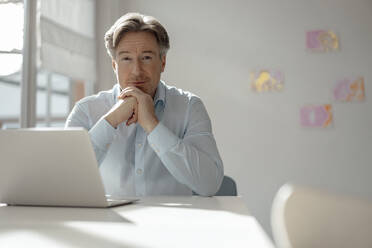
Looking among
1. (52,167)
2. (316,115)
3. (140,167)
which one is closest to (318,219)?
(52,167)

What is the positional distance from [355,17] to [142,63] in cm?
258

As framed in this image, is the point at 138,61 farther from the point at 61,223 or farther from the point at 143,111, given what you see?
the point at 61,223

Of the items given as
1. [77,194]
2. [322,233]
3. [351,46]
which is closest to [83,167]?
[77,194]

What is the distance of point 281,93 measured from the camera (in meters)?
3.71

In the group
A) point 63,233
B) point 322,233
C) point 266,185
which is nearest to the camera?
point 322,233

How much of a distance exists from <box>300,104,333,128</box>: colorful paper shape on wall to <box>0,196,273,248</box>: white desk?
8.79 ft

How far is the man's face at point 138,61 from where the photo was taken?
1.77 m

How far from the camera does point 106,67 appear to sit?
383 cm

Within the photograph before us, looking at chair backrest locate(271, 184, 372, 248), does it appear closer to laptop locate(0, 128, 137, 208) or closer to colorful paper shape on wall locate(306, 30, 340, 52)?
laptop locate(0, 128, 137, 208)

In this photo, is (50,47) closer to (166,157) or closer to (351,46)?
(166,157)

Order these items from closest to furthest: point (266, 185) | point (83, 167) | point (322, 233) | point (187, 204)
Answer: point (322, 233) → point (83, 167) → point (187, 204) → point (266, 185)

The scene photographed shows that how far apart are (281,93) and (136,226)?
10.1 ft

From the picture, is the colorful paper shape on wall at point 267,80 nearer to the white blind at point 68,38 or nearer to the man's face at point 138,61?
the white blind at point 68,38

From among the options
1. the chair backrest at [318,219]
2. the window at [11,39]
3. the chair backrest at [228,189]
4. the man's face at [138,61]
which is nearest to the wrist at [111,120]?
the man's face at [138,61]
